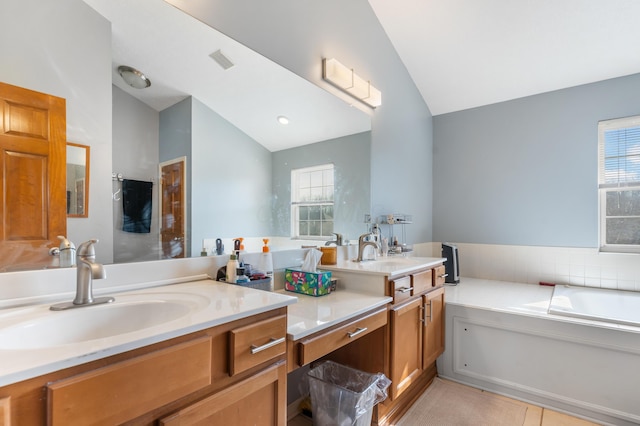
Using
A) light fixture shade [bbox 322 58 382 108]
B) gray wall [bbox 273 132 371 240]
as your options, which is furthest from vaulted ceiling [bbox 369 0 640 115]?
gray wall [bbox 273 132 371 240]

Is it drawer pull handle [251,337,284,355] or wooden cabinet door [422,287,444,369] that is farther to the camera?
wooden cabinet door [422,287,444,369]

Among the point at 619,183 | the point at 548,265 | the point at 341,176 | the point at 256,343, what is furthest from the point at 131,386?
the point at 619,183

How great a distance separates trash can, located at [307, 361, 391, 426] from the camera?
59.4 inches

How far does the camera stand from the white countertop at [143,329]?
57 centimetres

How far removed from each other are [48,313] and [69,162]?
0.49m

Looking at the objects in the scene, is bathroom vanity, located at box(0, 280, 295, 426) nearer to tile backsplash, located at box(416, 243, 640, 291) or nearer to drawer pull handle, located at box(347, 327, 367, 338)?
drawer pull handle, located at box(347, 327, 367, 338)

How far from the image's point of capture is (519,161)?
10.5 feet

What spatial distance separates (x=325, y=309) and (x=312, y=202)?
77 centimetres

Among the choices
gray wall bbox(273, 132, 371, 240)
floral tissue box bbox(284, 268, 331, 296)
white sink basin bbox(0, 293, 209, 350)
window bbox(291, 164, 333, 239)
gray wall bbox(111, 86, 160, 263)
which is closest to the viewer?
white sink basin bbox(0, 293, 209, 350)

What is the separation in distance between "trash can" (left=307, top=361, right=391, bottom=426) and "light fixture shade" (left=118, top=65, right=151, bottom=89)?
A: 1597 millimetres

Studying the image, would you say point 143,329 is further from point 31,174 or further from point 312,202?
point 312,202

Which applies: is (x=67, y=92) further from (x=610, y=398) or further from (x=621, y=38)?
(x=621, y=38)

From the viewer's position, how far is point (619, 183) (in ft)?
9.11

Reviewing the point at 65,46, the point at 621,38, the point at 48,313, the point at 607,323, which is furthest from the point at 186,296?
the point at 621,38
